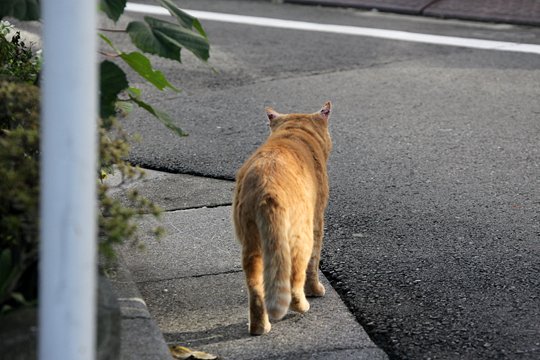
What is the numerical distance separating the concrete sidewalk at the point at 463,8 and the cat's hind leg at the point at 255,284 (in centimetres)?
689

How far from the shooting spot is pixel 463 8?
1099 centimetres

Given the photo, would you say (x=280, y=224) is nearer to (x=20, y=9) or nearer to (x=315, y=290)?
(x=315, y=290)

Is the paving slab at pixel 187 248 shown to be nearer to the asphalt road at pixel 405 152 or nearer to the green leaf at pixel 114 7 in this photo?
the asphalt road at pixel 405 152

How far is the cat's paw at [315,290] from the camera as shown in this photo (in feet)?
16.0

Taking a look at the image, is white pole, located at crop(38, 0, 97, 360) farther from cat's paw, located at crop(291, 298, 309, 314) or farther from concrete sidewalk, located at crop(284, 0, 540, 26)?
concrete sidewalk, located at crop(284, 0, 540, 26)

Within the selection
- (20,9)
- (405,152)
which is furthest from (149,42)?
(405,152)

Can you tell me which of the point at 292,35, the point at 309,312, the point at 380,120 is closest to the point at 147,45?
the point at 309,312

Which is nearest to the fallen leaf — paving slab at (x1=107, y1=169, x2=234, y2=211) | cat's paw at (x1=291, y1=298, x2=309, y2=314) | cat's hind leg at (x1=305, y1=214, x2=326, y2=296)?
cat's paw at (x1=291, y1=298, x2=309, y2=314)

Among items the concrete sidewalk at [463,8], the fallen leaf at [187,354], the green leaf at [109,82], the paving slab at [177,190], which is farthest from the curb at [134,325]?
the concrete sidewalk at [463,8]

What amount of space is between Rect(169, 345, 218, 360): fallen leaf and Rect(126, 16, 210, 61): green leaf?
1169 millimetres

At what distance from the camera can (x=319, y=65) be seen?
9031 mm

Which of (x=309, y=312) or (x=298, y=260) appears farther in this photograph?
(x=309, y=312)

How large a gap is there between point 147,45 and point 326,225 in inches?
77.8

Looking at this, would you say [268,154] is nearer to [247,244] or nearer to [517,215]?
[247,244]
